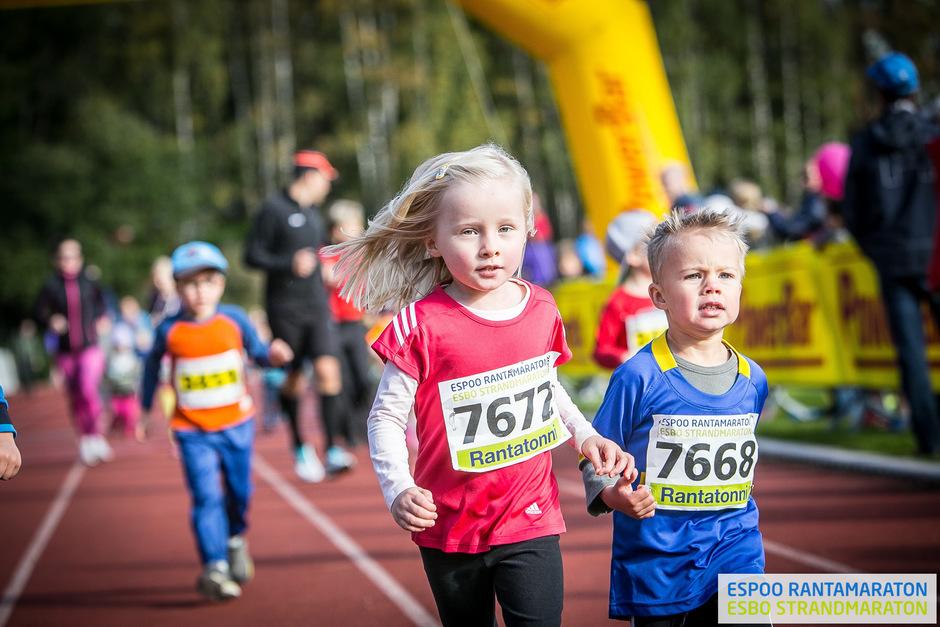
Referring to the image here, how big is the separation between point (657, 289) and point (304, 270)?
5035mm

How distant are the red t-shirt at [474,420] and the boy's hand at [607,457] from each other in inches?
10.0

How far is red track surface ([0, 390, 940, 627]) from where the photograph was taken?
17.1 feet

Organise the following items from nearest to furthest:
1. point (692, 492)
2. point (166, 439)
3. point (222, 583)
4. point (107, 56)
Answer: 1. point (692, 492)
2. point (222, 583)
3. point (166, 439)
4. point (107, 56)

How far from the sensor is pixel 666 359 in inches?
116

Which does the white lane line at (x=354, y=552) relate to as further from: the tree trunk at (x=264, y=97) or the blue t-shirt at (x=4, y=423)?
the tree trunk at (x=264, y=97)

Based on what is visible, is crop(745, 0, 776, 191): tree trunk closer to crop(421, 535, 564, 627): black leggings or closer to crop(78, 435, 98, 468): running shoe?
crop(78, 435, 98, 468): running shoe

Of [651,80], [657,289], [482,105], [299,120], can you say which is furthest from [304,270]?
[299,120]

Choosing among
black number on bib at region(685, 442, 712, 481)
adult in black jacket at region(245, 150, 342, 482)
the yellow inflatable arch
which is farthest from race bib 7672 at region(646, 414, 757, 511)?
the yellow inflatable arch

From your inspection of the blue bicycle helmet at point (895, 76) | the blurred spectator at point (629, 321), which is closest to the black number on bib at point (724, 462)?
the blurred spectator at point (629, 321)

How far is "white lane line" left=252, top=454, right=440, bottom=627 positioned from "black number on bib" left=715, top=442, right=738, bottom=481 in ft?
7.15

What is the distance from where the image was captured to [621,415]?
2.91 meters

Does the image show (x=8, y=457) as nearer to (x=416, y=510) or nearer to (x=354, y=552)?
(x=416, y=510)

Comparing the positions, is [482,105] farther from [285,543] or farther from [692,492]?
[692,492]

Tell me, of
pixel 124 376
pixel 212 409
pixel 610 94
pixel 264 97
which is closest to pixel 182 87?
pixel 264 97
